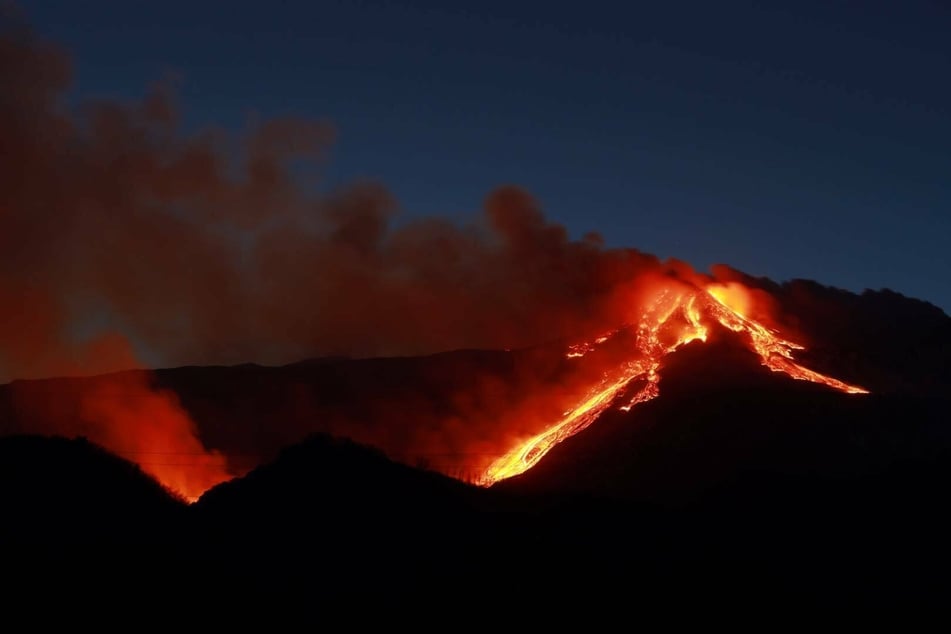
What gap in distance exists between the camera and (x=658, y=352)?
61.8 metres

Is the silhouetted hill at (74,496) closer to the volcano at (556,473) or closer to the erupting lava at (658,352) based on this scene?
the volcano at (556,473)

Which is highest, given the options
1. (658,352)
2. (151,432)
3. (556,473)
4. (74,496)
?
(151,432)

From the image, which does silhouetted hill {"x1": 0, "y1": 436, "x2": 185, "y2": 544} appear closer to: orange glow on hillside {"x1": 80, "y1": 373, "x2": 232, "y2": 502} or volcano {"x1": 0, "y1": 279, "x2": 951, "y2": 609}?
volcano {"x1": 0, "y1": 279, "x2": 951, "y2": 609}

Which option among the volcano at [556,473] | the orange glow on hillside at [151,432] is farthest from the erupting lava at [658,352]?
the orange glow on hillside at [151,432]

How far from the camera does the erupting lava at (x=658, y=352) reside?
51.7 m

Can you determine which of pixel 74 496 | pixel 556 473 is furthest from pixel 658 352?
pixel 74 496

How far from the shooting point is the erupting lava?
5172cm

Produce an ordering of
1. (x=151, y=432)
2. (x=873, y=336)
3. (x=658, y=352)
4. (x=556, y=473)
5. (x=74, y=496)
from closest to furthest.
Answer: (x=74, y=496) < (x=556, y=473) < (x=151, y=432) < (x=658, y=352) < (x=873, y=336)

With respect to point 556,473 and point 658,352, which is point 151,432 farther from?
point 658,352

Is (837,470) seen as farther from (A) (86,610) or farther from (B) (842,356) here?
(A) (86,610)

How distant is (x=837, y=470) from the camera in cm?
4359

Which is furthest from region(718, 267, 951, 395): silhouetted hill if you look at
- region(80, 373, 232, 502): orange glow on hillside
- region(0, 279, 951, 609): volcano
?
region(80, 373, 232, 502): orange glow on hillside

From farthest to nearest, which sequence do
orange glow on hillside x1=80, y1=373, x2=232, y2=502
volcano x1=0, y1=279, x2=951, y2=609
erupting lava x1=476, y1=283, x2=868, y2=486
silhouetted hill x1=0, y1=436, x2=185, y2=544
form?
orange glow on hillside x1=80, y1=373, x2=232, y2=502
erupting lava x1=476, y1=283, x2=868, y2=486
volcano x1=0, y1=279, x2=951, y2=609
silhouetted hill x1=0, y1=436, x2=185, y2=544

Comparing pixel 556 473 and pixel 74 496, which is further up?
pixel 74 496
